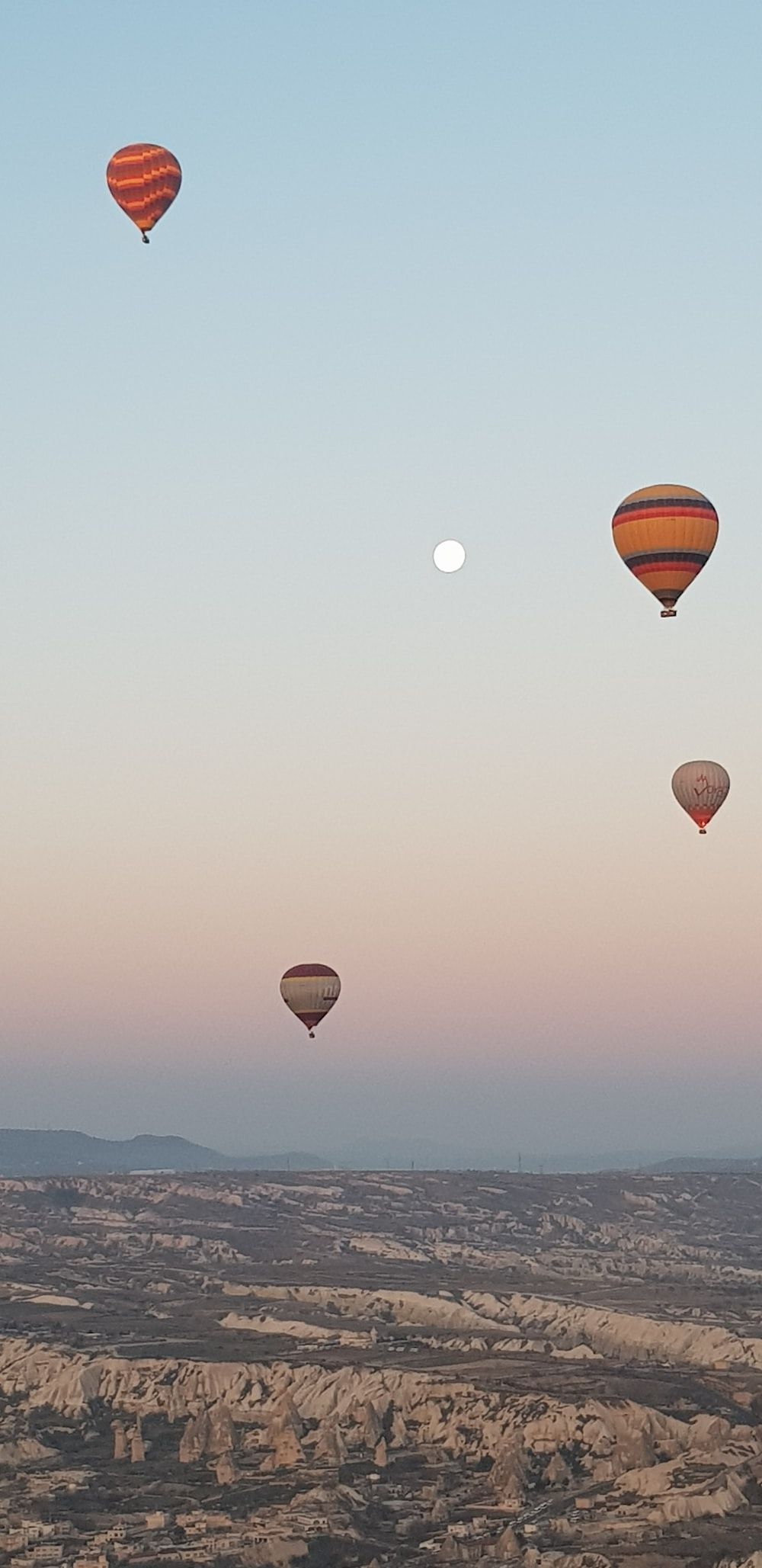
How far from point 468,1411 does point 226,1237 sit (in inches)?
3649

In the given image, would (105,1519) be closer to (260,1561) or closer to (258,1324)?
(260,1561)

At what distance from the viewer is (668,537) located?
3169 inches

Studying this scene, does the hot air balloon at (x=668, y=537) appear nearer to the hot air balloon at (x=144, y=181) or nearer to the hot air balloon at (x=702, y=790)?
the hot air balloon at (x=702, y=790)

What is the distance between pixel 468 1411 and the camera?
100m

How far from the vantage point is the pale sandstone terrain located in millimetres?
78250

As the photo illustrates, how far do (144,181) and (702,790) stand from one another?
3632 centimetres

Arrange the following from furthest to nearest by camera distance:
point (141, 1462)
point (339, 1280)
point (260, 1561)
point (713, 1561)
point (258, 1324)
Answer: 1. point (339, 1280)
2. point (258, 1324)
3. point (141, 1462)
4. point (260, 1561)
5. point (713, 1561)

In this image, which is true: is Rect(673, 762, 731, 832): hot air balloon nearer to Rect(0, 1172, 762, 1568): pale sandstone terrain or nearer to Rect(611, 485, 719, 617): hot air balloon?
Rect(611, 485, 719, 617): hot air balloon

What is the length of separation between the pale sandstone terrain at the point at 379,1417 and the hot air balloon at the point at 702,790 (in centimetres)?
2718

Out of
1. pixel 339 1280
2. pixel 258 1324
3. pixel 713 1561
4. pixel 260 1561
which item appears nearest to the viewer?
pixel 713 1561

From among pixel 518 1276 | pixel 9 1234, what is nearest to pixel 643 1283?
pixel 518 1276

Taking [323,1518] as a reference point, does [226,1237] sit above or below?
above

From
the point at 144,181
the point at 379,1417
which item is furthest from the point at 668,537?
the point at 379,1417

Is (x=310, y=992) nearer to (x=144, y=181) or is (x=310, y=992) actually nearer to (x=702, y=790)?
(x=702, y=790)
